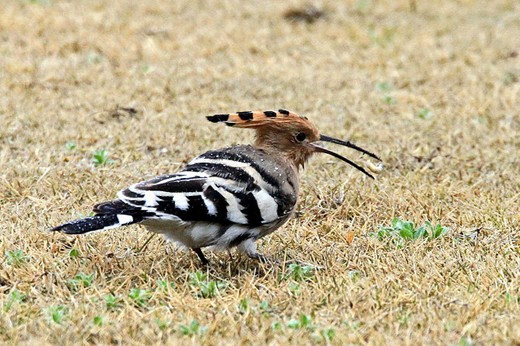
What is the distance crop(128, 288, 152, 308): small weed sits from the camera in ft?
12.5

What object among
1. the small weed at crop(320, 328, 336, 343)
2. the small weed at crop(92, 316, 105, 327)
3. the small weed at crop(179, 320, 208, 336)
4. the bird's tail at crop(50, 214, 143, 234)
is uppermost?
the bird's tail at crop(50, 214, 143, 234)

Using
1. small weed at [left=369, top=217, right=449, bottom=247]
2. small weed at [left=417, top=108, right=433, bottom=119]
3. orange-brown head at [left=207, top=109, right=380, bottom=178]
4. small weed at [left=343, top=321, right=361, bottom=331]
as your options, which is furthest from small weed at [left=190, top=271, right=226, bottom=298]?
small weed at [left=417, top=108, right=433, bottom=119]

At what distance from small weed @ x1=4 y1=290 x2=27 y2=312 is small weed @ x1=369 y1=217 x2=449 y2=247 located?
6.02ft

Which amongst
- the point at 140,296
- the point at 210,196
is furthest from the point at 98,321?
the point at 210,196

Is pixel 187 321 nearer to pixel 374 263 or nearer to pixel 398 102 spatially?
pixel 374 263

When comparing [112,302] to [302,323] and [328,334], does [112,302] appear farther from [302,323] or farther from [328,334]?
[328,334]

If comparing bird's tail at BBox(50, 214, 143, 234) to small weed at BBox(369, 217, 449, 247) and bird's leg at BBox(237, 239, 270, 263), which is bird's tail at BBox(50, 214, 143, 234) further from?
small weed at BBox(369, 217, 449, 247)

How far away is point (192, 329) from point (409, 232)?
1611 millimetres

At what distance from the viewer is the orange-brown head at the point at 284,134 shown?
4.41m

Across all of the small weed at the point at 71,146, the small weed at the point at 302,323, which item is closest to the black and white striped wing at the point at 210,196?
the small weed at the point at 302,323

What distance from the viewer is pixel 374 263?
427 centimetres

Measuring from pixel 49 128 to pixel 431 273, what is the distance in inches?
142

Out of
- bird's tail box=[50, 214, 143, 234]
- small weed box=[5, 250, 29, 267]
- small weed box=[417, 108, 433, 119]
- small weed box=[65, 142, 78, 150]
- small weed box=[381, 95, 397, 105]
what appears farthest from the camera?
small weed box=[381, 95, 397, 105]

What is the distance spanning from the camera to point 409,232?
185 inches
